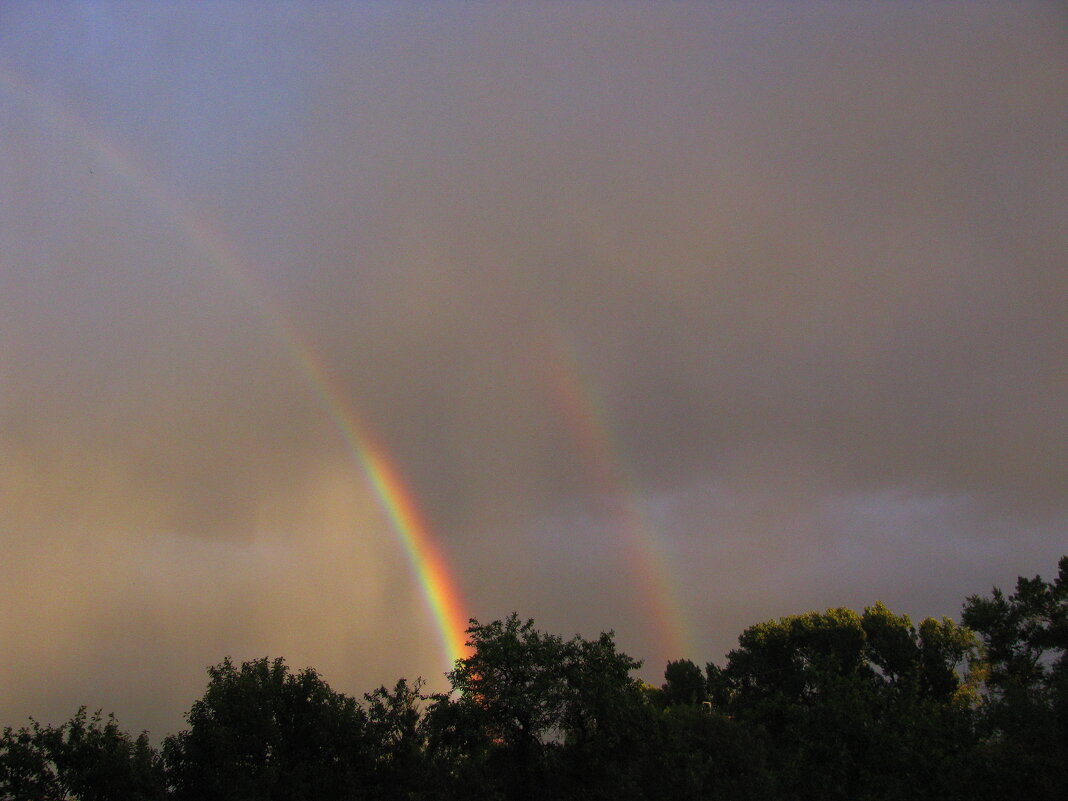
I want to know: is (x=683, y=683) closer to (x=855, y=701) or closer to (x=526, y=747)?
(x=855, y=701)

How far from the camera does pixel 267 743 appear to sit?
110 feet

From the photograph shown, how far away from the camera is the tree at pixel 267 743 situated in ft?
105

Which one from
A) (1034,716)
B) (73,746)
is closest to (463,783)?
(73,746)

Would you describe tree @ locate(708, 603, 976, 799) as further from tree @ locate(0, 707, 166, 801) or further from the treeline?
tree @ locate(0, 707, 166, 801)

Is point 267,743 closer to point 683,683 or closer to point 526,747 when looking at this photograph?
point 526,747

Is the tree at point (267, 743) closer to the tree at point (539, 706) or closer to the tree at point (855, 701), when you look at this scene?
the tree at point (539, 706)

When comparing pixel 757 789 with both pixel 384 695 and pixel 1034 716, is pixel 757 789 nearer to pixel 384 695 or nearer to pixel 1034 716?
pixel 1034 716

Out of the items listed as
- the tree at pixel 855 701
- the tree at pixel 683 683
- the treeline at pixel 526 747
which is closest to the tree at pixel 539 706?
the treeline at pixel 526 747

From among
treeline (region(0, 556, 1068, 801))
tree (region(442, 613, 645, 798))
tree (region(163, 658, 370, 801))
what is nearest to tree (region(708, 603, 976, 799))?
treeline (region(0, 556, 1068, 801))

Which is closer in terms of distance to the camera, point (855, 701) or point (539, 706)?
point (539, 706)

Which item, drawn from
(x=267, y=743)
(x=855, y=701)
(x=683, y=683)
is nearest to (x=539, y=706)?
(x=267, y=743)

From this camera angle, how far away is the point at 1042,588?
2308 inches

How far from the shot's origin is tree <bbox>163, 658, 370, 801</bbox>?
32.2 meters

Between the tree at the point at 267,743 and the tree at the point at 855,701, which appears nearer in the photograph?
the tree at the point at 267,743
